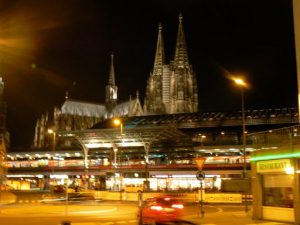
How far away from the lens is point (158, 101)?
166m

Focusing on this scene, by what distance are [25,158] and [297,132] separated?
368 ft

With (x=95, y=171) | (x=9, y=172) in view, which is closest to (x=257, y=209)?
(x=95, y=171)

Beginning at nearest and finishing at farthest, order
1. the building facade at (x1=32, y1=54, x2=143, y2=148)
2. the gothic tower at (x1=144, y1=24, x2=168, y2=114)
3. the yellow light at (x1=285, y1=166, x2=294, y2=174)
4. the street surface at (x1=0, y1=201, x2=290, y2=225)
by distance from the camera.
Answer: the yellow light at (x1=285, y1=166, x2=294, y2=174), the street surface at (x1=0, y1=201, x2=290, y2=225), the gothic tower at (x1=144, y1=24, x2=168, y2=114), the building facade at (x1=32, y1=54, x2=143, y2=148)

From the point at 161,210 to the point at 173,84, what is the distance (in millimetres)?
140195

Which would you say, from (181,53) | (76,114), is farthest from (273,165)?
(76,114)

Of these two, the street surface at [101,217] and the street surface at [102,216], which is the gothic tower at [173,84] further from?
the street surface at [101,217]

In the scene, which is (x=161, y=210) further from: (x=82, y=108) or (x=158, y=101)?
(x=82, y=108)

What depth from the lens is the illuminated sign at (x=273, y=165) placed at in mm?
20131

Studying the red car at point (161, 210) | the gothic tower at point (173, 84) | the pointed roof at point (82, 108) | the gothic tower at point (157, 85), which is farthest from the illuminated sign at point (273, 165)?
the pointed roof at point (82, 108)

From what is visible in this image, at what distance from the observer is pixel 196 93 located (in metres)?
164

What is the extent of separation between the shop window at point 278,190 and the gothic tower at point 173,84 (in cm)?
13584

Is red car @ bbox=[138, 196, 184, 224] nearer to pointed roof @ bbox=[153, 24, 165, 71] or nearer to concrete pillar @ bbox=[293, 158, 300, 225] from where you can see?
concrete pillar @ bbox=[293, 158, 300, 225]

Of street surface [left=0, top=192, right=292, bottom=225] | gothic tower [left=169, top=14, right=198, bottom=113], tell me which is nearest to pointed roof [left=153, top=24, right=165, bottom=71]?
gothic tower [left=169, top=14, right=198, bottom=113]

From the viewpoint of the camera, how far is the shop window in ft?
66.8
